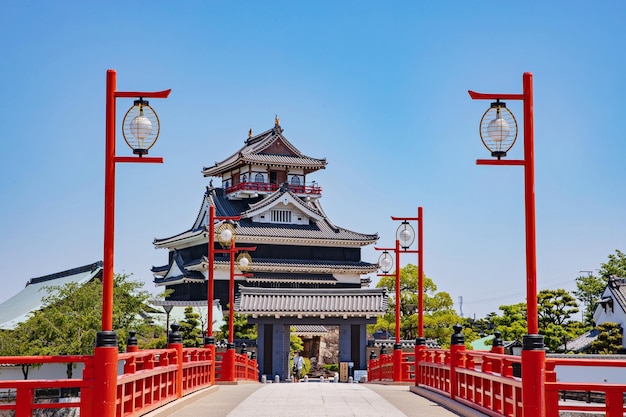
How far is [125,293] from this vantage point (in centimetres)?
4350

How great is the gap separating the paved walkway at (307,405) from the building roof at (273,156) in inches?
1921

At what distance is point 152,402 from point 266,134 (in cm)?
5920

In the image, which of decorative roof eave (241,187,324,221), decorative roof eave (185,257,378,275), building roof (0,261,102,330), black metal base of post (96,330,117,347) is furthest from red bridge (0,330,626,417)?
decorative roof eave (241,187,324,221)

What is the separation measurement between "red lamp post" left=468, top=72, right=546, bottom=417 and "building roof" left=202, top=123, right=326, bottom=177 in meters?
56.7

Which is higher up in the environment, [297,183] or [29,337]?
[297,183]

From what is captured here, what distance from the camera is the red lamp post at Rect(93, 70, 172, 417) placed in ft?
37.0

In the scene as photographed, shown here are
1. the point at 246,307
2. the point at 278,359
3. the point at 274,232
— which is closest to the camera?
the point at 278,359

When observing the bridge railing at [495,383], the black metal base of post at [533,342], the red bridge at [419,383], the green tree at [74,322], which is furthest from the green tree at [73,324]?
the black metal base of post at [533,342]

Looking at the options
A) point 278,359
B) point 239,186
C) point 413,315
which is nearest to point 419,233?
point 278,359

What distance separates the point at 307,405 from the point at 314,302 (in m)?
26.7

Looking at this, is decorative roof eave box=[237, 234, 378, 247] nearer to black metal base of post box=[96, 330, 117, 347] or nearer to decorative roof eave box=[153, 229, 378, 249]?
decorative roof eave box=[153, 229, 378, 249]

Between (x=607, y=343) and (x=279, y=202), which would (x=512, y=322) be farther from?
(x=279, y=202)

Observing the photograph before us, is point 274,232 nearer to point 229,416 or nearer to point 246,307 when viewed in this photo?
point 246,307

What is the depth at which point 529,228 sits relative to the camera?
12.0 meters
